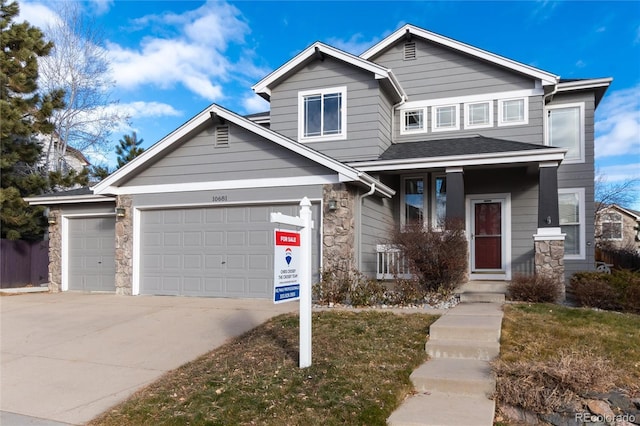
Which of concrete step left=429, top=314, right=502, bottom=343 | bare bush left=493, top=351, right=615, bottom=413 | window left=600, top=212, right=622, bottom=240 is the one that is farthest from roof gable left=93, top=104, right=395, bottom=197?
window left=600, top=212, right=622, bottom=240

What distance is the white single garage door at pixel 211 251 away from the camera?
10.9 m

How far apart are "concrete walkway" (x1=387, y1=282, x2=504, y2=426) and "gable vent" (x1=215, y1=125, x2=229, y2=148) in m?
6.50

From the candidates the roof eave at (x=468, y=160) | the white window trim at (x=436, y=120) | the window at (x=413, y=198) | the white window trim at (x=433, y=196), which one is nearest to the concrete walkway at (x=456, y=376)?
the roof eave at (x=468, y=160)

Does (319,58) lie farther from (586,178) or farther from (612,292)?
(612,292)

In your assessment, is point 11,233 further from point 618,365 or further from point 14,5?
point 618,365

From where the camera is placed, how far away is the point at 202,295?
1134 cm

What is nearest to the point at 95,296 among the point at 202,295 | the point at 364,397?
the point at 202,295

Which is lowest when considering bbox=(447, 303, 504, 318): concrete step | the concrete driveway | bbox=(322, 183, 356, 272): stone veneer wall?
the concrete driveway

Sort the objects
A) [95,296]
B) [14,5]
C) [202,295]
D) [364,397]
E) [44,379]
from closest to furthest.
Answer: [364,397]
[44,379]
[202,295]
[95,296]
[14,5]

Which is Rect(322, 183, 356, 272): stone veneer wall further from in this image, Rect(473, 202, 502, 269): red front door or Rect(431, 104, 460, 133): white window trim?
Rect(431, 104, 460, 133): white window trim

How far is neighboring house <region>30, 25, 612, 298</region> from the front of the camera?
34.8 ft

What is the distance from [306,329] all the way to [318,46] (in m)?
9.22

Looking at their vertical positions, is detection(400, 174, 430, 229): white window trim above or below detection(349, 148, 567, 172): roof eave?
below

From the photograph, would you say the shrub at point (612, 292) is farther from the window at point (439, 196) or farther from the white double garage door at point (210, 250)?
the white double garage door at point (210, 250)
